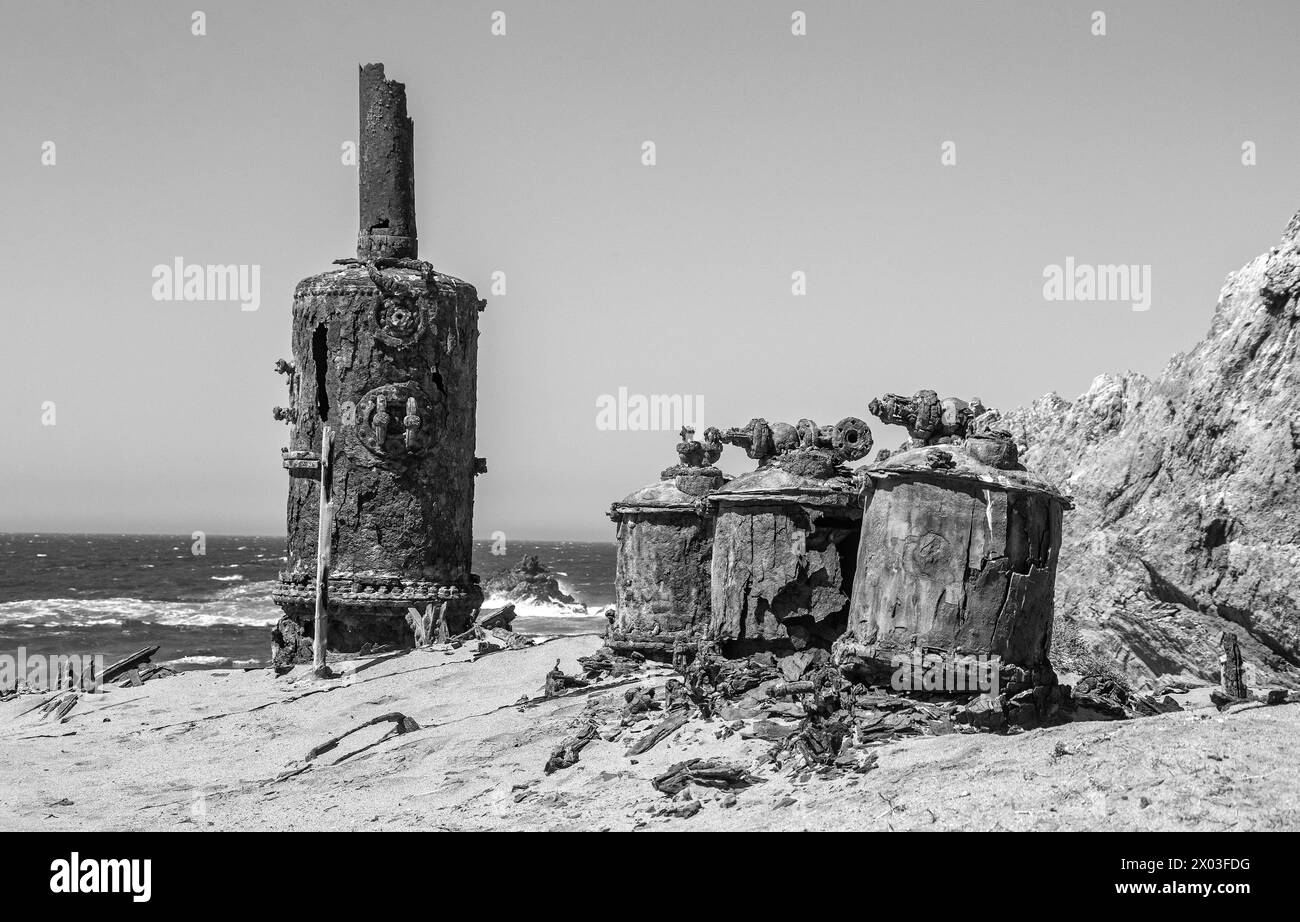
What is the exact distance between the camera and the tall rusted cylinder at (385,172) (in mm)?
20641

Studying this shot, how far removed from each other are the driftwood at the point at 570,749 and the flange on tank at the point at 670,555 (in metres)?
2.70

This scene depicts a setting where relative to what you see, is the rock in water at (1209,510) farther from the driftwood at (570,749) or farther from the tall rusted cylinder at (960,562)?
the driftwood at (570,749)

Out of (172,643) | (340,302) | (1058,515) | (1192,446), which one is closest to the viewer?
(1058,515)

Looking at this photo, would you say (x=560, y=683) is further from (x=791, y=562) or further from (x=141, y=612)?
(x=141, y=612)

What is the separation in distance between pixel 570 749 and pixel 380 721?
12.1 feet

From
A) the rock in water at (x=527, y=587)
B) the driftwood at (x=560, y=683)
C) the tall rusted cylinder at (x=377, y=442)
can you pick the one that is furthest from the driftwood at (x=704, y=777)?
the rock in water at (x=527, y=587)

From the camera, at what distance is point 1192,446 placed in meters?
18.0

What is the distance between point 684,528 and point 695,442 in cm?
98

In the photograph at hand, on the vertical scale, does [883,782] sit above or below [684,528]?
below

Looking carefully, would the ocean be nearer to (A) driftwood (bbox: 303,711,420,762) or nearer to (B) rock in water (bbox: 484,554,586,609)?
(B) rock in water (bbox: 484,554,586,609)

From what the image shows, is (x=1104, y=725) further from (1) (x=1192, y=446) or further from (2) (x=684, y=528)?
(1) (x=1192, y=446)
